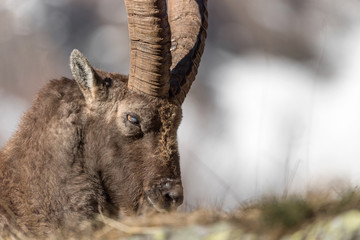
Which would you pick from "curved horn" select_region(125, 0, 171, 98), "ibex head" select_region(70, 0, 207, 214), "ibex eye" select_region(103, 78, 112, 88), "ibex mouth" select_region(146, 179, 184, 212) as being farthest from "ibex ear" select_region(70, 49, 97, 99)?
"ibex mouth" select_region(146, 179, 184, 212)

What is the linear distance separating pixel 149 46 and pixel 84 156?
1440 millimetres

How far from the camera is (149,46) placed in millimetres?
7898

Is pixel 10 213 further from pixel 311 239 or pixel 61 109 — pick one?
pixel 311 239

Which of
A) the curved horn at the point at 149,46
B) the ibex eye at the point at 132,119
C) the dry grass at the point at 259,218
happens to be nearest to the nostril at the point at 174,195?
the ibex eye at the point at 132,119

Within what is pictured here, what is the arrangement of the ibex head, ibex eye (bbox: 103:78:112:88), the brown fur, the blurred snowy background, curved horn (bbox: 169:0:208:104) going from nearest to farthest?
the brown fur, the ibex head, ibex eye (bbox: 103:78:112:88), curved horn (bbox: 169:0:208:104), the blurred snowy background

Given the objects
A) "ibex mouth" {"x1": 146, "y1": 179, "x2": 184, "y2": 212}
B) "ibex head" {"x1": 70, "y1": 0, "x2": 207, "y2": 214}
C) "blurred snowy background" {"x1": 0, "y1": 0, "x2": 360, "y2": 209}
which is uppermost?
"ibex head" {"x1": 70, "y1": 0, "x2": 207, "y2": 214}

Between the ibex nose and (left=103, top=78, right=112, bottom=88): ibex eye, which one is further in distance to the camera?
(left=103, top=78, right=112, bottom=88): ibex eye

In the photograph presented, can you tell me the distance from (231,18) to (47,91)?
29.8m

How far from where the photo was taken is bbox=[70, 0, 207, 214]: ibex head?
25.3ft

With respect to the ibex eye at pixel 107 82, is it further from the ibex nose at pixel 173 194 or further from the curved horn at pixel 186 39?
the ibex nose at pixel 173 194

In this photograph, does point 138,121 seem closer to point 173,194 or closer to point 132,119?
point 132,119

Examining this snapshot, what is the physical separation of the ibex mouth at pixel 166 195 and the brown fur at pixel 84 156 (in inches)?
1.0

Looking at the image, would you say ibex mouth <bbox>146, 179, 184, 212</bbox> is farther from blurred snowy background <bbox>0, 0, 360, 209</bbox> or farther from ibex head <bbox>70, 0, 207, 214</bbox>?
blurred snowy background <bbox>0, 0, 360, 209</bbox>

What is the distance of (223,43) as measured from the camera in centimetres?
3638
